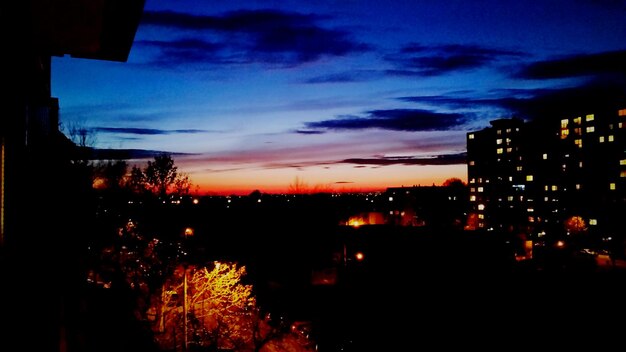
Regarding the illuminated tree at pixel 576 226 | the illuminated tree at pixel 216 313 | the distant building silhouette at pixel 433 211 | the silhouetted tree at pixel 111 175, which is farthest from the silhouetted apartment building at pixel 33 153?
the illuminated tree at pixel 576 226

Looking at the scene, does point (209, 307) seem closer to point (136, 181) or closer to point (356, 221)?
point (136, 181)

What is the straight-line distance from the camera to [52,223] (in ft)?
8.46

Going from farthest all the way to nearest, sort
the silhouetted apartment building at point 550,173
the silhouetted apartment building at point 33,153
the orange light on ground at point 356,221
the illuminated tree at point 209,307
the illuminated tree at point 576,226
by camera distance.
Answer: the silhouetted apartment building at point 550,173
the illuminated tree at point 576,226
the orange light on ground at point 356,221
the illuminated tree at point 209,307
the silhouetted apartment building at point 33,153

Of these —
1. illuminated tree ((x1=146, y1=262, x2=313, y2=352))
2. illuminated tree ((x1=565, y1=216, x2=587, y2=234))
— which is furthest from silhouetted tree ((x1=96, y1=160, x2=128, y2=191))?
illuminated tree ((x1=565, y1=216, x2=587, y2=234))

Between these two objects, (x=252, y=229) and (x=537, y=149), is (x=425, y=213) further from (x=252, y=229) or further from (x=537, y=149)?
(x=252, y=229)

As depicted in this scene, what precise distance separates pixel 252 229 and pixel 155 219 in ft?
67.2

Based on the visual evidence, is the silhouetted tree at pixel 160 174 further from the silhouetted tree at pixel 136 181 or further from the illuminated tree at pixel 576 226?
the illuminated tree at pixel 576 226

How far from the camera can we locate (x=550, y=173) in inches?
3410

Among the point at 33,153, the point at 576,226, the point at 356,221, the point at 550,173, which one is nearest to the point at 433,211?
the point at 550,173

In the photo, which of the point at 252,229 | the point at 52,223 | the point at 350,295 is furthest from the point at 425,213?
the point at 52,223

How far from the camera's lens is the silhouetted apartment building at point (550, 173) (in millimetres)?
75250

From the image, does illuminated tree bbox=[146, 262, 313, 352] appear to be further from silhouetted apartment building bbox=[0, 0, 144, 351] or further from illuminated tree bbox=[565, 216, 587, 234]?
illuminated tree bbox=[565, 216, 587, 234]

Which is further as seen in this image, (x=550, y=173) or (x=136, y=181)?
(x=550, y=173)

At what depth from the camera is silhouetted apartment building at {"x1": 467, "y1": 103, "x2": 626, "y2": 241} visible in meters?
75.2
